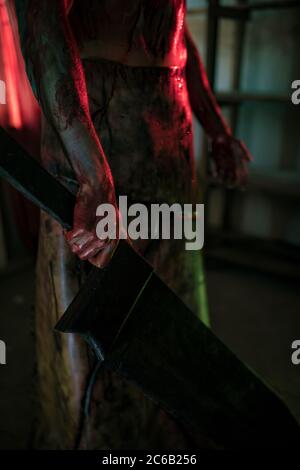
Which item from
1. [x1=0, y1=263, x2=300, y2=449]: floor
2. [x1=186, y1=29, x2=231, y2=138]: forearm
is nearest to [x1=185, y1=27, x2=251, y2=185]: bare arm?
[x1=186, y1=29, x2=231, y2=138]: forearm

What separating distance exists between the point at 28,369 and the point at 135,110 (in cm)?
129

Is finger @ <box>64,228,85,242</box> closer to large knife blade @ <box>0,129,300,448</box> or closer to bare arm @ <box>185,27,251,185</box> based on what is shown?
large knife blade @ <box>0,129,300,448</box>

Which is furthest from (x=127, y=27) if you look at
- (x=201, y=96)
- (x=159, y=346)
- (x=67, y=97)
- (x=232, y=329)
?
(x=232, y=329)

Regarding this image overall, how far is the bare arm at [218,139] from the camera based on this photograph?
115 centimetres

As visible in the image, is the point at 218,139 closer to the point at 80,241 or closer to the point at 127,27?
the point at 127,27

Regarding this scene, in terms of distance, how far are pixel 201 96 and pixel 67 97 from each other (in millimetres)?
544

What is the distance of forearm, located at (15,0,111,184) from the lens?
0.69 metres

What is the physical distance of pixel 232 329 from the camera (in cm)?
204

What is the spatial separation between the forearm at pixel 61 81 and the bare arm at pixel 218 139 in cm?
51

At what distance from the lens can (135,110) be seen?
87 centimetres

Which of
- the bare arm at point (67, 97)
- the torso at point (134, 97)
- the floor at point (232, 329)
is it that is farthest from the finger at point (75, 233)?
the floor at point (232, 329)

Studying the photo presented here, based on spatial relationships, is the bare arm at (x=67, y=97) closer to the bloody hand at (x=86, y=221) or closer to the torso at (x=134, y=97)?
the bloody hand at (x=86, y=221)

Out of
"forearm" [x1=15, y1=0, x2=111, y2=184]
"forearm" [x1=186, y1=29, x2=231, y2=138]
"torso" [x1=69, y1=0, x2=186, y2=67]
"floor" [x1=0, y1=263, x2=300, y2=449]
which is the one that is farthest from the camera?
"floor" [x1=0, y1=263, x2=300, y2=449]

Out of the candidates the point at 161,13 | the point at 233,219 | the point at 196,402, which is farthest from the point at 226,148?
the point at 233,219
